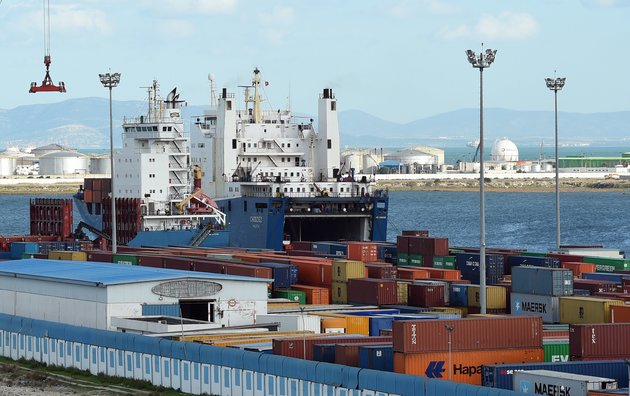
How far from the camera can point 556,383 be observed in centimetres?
2808

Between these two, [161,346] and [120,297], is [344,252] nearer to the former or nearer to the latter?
[120,297]

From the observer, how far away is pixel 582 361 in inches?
1229

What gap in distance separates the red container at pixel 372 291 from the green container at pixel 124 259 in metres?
12.0

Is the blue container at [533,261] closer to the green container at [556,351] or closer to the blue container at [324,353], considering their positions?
the green container at [556,351]

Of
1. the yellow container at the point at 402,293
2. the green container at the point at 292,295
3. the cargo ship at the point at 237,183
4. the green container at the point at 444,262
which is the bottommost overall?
the green container at the point at 292,295

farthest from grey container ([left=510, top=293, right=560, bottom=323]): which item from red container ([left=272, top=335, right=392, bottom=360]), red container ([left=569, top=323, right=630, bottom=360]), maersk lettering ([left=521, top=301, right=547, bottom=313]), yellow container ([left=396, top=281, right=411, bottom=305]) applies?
red container ([left=569, top=323, right=630, bottom=360])

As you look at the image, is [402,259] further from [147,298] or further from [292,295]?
[147,298]

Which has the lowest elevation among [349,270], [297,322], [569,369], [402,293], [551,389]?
[551,389]

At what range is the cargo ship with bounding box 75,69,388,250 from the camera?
76.8m

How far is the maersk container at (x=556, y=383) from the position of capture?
27625 mm

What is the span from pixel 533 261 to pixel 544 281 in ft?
34.3

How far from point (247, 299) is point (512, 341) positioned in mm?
12249

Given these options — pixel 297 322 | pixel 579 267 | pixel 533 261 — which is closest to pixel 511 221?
pixel 533 261

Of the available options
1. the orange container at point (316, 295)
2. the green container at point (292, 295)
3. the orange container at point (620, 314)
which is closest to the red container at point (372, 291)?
the orange container at point (316, 295)
